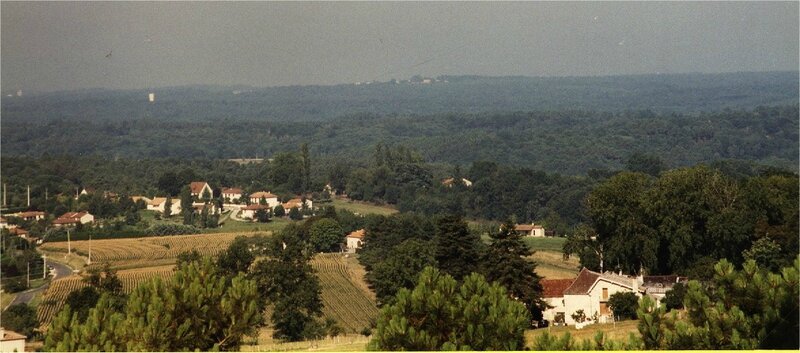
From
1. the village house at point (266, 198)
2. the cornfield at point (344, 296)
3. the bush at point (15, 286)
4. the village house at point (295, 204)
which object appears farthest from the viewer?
the village house at point (266, 198)

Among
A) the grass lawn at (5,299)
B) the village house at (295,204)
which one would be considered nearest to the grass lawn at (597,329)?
the grass lawn at (5,299)

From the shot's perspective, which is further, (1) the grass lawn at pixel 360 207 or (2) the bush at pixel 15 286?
(1) the grass lawn at pixel 360 207

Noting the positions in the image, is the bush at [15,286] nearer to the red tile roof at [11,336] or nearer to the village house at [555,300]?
the red tile roof at [11,336]

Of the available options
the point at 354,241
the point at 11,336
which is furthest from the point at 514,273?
the point at 354,241

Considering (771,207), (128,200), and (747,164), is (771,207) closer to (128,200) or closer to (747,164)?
(128,200)

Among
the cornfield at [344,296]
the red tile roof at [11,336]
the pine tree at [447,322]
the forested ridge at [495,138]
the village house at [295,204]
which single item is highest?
the pine tree at [447,322]

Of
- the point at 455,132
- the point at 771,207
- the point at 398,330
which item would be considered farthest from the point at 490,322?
the point at 455,132

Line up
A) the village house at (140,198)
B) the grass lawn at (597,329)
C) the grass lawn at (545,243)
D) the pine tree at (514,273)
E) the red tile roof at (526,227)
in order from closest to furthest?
the grass lawn at (597,329)
the pine tree at (514,273)
the grass lawn at (545,243)
the red tile roof at (526,227)
the village house at (140,198)
